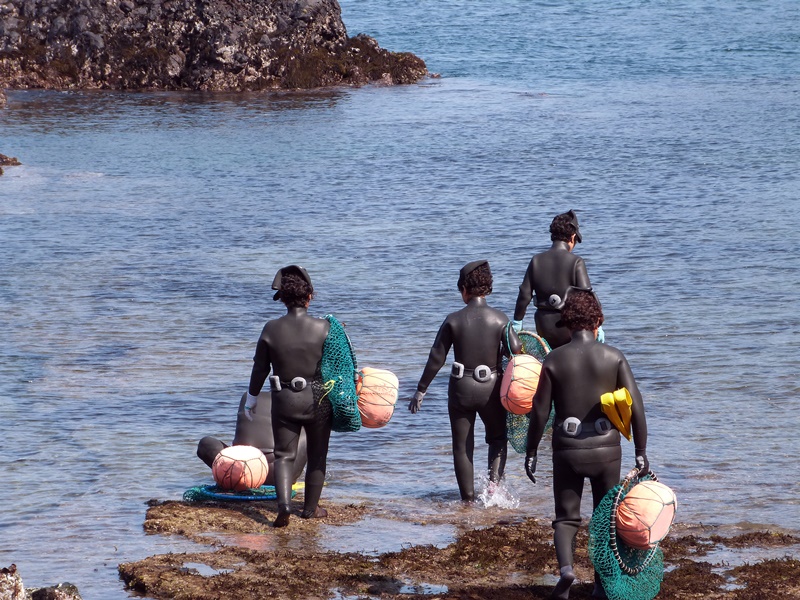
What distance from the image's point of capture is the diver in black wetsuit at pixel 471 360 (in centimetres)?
1072

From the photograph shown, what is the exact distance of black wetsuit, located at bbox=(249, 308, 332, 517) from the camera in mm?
10031

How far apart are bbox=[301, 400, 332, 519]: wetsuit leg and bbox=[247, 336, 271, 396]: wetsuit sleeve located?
1.79 ft

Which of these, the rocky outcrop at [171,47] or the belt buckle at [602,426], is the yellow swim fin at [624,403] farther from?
the rocky outcrop at [171,47]

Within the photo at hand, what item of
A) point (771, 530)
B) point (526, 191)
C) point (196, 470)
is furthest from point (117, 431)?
point (526, 191)

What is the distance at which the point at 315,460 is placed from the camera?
1032 centimetres

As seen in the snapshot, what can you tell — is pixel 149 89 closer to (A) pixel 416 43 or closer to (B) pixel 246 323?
(A) pixel 416 43

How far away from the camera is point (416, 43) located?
6862 centimetres

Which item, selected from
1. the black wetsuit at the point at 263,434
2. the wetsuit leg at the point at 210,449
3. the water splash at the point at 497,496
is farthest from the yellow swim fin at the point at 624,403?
the wetsuit leg at the point at 210,449

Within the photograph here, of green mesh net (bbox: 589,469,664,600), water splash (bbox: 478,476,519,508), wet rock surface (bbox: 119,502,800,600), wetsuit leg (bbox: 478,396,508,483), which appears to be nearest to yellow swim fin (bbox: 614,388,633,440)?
green mesh net (bbox: 589,469,664,600)

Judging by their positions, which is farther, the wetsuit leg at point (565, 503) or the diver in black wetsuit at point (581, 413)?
the wetsuit leg at point (565, 503)

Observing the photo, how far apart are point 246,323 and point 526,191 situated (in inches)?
517

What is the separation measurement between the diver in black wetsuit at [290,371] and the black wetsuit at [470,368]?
1.15m

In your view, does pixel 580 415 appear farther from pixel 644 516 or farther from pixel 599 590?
pixel 599 590

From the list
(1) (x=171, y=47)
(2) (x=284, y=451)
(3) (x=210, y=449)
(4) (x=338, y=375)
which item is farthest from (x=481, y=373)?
(1) (x=171, y=47)
